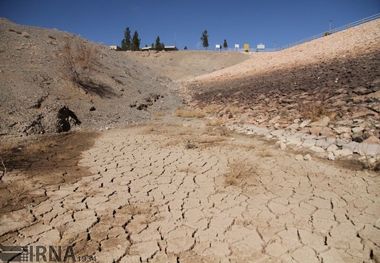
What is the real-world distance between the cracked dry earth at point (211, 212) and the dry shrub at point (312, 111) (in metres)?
2.15

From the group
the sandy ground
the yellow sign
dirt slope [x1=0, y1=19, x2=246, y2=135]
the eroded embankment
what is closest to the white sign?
the yellow sign

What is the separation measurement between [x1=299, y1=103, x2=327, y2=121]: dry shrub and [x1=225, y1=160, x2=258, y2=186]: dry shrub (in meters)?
3.00

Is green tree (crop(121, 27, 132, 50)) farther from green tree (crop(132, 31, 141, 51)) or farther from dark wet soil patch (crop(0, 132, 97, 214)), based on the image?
dark wet soil patch (crop(0, 132, 97, 214))

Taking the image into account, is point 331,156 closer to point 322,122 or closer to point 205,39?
point 322,122

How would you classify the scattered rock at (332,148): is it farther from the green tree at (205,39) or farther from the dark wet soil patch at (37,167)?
the green tree at (205,39)

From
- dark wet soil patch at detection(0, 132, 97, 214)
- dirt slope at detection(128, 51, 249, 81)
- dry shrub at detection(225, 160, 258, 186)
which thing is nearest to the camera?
dark wet soil patch at detection(0, 132, 97, 214)

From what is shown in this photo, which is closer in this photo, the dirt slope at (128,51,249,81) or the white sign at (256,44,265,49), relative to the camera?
the dirt slope at (128,51,249,81)

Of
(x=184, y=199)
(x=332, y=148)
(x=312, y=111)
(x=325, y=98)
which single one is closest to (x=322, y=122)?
(x=312, y=111)

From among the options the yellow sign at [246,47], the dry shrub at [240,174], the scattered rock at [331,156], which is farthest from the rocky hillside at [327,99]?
the yellow sign at [246,47]

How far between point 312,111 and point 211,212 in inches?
199

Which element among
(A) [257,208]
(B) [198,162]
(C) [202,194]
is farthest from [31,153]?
(A) [257,208]

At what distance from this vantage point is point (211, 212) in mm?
3785

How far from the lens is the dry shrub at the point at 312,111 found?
7.27 m

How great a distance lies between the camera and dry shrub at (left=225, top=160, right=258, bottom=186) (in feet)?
15.1
